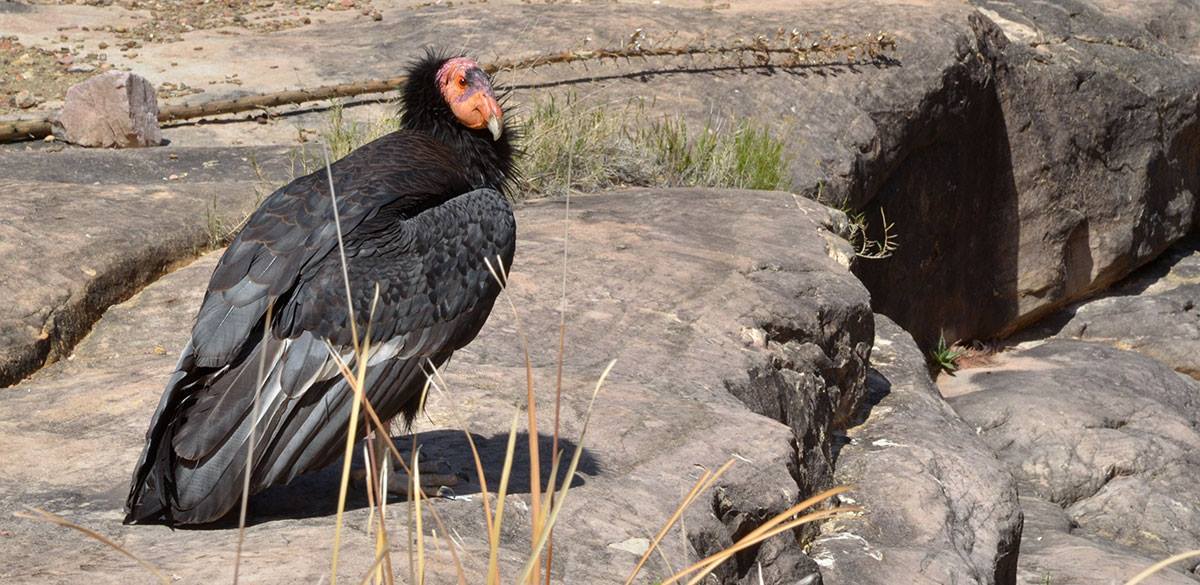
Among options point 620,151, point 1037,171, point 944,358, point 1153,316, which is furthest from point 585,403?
→ point 1153,316

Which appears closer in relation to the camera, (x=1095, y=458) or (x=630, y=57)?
(x=1095, y=458)

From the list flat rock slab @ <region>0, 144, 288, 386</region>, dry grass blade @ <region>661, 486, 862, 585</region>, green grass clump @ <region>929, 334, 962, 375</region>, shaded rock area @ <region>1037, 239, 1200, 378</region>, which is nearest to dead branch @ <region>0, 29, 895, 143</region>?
flat rock slab @ <region>0, 144, 288, 386</region>

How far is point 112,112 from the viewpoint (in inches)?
321

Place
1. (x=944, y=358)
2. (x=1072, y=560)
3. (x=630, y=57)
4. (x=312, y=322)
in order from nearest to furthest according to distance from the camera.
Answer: (x=312, y=322), (x=1072, y=560), (x=630, y=57), (x=944, y=358)

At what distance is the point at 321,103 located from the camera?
9195 mm

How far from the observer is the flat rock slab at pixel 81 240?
534 centimetres

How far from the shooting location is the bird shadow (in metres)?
3.73

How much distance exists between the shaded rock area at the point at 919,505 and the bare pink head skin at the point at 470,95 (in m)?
1.81

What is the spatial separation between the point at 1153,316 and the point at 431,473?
7549 mm

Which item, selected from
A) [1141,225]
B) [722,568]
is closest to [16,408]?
[722,568]

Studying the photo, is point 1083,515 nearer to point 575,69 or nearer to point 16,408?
point 575,69

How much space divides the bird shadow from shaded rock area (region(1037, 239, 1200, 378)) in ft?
22.1

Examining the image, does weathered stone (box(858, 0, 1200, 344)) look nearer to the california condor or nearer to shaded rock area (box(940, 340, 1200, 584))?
shaded rock area (box(940, 340, 1200, 584))

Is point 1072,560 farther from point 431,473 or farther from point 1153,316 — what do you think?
point 1153,316
